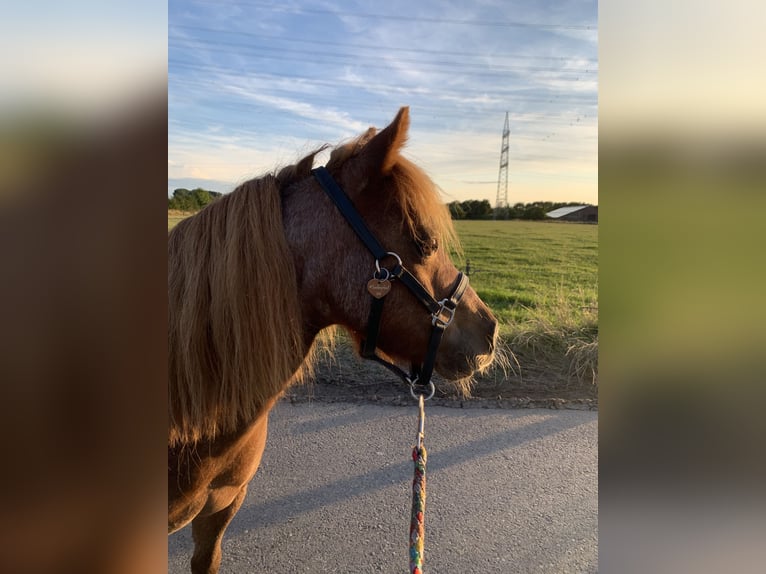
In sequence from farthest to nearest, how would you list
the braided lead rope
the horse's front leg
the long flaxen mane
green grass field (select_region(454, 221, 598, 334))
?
1. green grass field (select_region(454, 221, 598, 334))
2. the horse's front leg
3. the long flaxen mane
4. the braided lead rope

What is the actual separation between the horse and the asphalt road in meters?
1.09

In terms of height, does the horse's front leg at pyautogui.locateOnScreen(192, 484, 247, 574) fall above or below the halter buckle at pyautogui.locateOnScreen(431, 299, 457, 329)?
below

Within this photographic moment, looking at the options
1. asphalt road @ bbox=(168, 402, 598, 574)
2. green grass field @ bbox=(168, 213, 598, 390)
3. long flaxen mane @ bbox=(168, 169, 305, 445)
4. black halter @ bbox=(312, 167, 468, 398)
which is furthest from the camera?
green grass field @ bbox=(168, 213, 598, 390)

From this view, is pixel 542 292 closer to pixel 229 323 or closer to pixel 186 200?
pixel 186 200

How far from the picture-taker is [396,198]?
1.40 meters

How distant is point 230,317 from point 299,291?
8.6 inches

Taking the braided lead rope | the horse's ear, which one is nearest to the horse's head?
the horse's ear

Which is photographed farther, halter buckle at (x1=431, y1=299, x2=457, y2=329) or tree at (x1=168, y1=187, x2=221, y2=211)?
tree at (x1=168, y1=187, x2=221, y2=211)

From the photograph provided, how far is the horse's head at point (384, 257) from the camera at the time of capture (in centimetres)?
136

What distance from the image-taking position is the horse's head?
1355 mm

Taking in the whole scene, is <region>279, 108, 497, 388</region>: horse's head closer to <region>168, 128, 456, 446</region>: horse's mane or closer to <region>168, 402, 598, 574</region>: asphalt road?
<region>168, 128, 456, 446</region>: horse's mane

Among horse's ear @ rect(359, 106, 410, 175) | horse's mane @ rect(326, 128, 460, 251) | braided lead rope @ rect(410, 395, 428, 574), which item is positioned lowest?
braided lead rope @ rect(410, 395, 428, 574)
